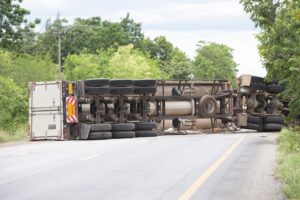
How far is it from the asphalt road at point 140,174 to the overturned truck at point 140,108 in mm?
6518

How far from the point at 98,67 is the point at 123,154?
65.1m

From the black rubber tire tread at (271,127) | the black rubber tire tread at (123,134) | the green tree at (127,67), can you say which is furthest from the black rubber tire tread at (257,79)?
the green tree at (127,67)

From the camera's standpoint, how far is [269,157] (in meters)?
A: 17.0

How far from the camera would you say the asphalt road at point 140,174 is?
10.2m

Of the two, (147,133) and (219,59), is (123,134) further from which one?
(219,59)

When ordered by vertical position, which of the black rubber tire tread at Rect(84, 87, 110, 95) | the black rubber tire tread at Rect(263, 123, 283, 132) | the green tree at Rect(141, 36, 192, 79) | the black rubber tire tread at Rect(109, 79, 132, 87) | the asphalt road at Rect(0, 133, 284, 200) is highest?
the green tree at Rect(141, 36, 192, 79)

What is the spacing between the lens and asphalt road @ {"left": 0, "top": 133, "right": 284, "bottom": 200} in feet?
33.4

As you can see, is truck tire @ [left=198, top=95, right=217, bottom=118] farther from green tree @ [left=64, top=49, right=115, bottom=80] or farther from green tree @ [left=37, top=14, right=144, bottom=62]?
green tree @ [left=37, top=14, right=144, bottom=62]

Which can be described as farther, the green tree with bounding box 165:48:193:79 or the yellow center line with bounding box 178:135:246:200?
the green tree with bounding box 165:48:193:79

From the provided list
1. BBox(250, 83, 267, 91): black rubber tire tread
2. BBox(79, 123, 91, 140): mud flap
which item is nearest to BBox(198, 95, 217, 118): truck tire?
BBox(250, 83, 267, 91): black rubber tire tread

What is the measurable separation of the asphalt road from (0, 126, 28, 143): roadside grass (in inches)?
324

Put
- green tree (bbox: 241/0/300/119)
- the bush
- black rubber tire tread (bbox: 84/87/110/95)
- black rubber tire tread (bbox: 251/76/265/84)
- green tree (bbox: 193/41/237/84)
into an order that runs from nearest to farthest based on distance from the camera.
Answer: green tree (bbox: 241/0/300/119)
black rubber tire tread (bbox: 84/87/110/95)
black rubber tire tread (bbox: 251/76/265/84)
the bush
green tree (bbox: 193/41/237/84)

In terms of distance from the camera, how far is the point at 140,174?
42.2ft

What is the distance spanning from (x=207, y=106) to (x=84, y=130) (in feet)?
24.1
